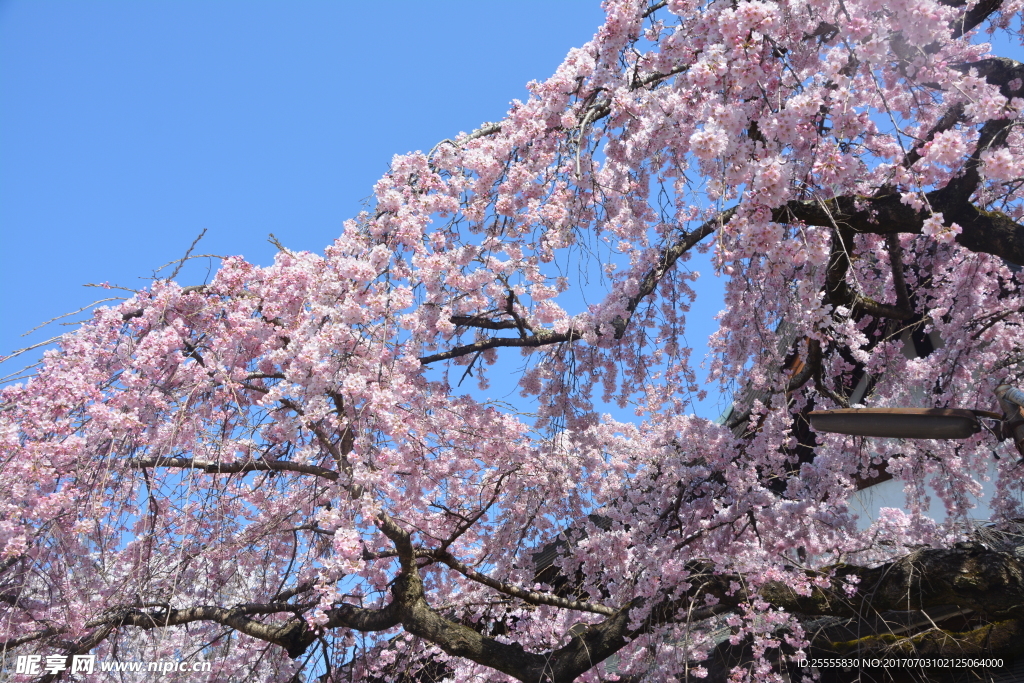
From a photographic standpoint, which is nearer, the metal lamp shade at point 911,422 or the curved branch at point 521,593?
the metal lamp shade at point 911,422

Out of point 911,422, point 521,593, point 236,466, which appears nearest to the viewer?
point 911,422

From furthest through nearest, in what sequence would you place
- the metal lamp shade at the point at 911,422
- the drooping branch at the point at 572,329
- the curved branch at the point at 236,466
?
1. the drooping branch at the point at 572,329
2. the curved branch at the point at 236,466
3. the metal lamp shade at the point at 911,422

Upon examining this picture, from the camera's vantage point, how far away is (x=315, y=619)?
17.0 ft

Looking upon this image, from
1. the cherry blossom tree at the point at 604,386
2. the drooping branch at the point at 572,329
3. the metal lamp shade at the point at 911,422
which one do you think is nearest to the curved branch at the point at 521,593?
the cherry blossom tree at the point at 604,386

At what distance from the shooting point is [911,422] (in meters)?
4.26

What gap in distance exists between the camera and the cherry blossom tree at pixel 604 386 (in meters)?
4.44

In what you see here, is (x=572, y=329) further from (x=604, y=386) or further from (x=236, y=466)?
(x=236, y=466)

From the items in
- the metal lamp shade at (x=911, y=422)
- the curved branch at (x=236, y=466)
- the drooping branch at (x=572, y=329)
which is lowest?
the metal lamp shade at (x=911, y=422)

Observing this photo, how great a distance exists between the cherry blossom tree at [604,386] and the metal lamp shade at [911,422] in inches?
28.8

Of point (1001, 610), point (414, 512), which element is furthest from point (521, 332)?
point (1001, 610)

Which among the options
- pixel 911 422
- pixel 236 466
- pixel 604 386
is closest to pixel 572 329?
pixel 604 386

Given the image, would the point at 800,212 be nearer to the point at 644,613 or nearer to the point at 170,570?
the point at 644,613

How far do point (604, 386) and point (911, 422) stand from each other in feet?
9.89

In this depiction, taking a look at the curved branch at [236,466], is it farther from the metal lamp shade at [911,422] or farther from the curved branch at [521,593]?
the metal lamp shade at [911,422]
